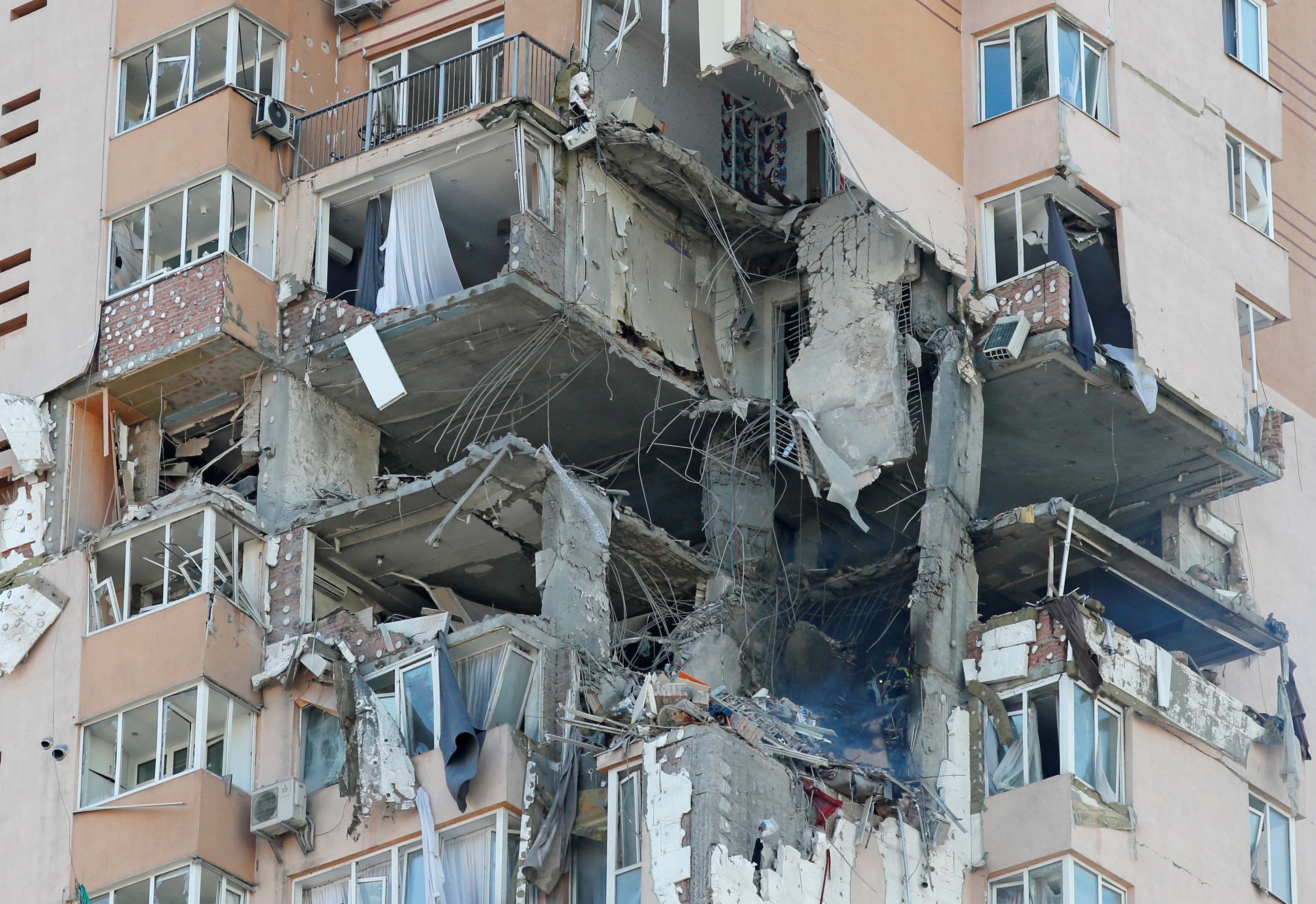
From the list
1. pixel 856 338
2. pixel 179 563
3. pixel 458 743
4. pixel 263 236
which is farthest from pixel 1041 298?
pixel 179 563

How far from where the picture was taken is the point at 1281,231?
43.7 m

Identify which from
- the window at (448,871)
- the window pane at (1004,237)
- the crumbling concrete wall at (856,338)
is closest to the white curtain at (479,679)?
the window at (448,871)

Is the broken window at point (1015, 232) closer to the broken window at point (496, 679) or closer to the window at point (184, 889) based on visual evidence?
the broken window at point (496, 679)

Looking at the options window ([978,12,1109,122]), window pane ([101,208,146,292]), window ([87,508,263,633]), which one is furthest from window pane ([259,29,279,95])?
window ([978,12,1109,122])

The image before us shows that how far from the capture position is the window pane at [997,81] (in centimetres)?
3875

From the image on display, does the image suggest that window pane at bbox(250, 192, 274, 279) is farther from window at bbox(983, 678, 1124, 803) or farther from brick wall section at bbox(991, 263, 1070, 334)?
window at bbox(983, 678, 1124, 803)

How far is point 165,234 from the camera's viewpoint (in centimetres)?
3838

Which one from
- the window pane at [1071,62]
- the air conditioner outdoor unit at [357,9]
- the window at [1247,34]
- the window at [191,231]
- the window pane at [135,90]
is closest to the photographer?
the window at [191,231]

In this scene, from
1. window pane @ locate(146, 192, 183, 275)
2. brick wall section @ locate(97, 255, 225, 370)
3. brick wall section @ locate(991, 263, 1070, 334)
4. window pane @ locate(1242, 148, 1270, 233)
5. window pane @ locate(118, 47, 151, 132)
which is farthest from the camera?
window pane @ locate(1242, 148, 1270, 233)

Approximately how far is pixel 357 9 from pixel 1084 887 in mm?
17341

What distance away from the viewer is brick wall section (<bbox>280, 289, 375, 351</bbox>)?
36.8 meters

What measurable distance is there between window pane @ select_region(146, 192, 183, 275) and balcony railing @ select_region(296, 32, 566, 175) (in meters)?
1.89

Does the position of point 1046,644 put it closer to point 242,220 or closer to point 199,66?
point 242,220

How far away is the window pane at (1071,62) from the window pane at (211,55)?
1230 centimetres
